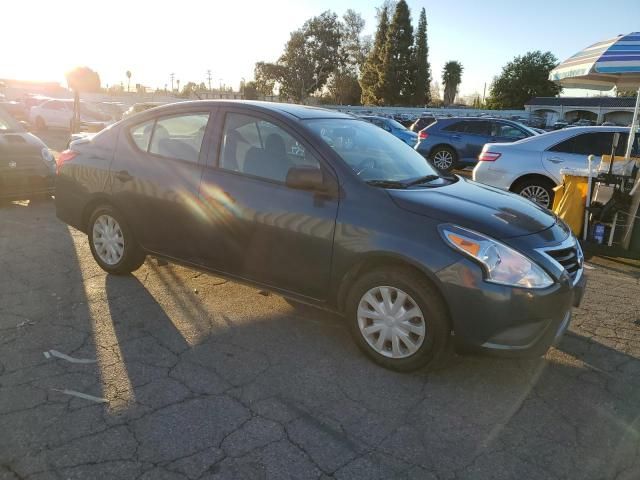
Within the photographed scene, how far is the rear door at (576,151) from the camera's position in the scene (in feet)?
26.0

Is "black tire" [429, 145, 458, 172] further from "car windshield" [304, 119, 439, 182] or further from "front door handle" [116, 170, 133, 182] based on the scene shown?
"front door handle" [116, 170, 133, 182]

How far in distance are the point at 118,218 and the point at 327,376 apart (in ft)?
8.23

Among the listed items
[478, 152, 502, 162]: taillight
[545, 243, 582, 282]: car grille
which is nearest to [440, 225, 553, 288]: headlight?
[545, 243, 582, 282]: car grille

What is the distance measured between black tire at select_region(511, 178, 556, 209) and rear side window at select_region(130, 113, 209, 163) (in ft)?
18.8

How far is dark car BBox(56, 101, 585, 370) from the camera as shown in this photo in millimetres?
2980

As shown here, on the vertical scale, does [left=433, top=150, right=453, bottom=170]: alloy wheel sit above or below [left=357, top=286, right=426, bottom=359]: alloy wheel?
above

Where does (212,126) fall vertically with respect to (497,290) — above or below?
above

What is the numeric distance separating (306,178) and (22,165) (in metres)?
6.04

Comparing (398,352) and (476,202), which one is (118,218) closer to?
(398,352)

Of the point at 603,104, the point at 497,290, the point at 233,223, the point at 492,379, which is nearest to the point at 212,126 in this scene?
the point at 233,223

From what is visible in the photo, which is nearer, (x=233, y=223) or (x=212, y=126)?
(x=233, y=223)

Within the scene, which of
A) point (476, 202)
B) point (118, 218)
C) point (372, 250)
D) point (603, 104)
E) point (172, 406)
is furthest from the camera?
point (603, 104)

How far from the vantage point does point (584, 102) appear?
7225 cm

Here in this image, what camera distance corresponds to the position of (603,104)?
7112cm
